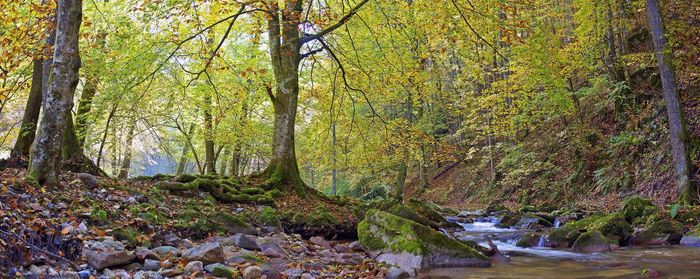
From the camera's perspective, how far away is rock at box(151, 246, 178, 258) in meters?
5.83

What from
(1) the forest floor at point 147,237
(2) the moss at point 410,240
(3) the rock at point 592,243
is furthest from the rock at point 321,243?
(3) the rock at point 592,243

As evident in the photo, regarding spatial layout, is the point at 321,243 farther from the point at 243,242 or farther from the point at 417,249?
the point at 417,249

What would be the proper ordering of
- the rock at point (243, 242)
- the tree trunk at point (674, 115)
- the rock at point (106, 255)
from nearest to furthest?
the rock at point (106, 255) → the rock at point (243, 242) → the tree trunk at point (674, 115)

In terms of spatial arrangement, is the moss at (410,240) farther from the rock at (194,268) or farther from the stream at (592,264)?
the rock at (194,268)

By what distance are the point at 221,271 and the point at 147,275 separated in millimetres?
→ 745

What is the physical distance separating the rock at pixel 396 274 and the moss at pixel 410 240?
76 centimetres

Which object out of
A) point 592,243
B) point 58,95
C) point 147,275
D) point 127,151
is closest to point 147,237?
point 147,275

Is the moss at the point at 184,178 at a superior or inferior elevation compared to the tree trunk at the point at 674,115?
inferior

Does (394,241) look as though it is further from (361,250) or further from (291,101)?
(291,101)

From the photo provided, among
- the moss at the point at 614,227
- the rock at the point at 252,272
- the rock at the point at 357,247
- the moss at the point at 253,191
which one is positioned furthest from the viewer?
the moss at the point at 253,191

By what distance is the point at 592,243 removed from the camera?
904 centimetres

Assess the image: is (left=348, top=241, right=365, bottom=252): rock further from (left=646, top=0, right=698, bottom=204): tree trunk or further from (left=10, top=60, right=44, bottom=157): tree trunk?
(left=646, top=0, right=698, bottom=204): tree trunk

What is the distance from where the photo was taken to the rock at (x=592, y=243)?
29.2 feet

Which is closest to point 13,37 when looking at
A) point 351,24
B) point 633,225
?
point 351,24
